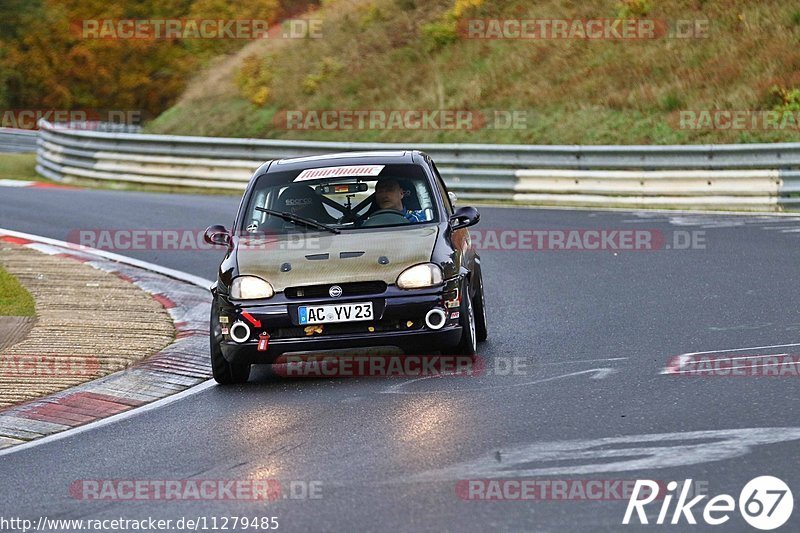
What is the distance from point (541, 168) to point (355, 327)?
14.5m

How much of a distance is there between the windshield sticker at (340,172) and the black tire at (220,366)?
1482 millimetres

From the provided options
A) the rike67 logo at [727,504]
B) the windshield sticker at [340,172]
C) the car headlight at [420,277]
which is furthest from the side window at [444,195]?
the rike67 logo at [727,504]

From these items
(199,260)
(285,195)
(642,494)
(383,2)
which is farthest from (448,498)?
(383,2)

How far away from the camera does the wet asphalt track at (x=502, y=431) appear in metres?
6.30

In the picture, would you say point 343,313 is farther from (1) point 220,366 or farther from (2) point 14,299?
(2) point 14,299

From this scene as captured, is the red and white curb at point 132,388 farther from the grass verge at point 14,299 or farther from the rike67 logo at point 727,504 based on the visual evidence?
the rike67 logo at point 727,504

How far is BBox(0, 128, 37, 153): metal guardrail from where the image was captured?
137ft

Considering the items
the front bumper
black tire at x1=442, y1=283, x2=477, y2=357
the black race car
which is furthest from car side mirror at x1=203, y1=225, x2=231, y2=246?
black tire at x1=442, y1=283, x2=477, y2=357

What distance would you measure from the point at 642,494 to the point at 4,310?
27.4 ft

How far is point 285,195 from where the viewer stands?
10680 millimetres

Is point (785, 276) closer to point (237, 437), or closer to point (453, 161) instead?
point (237, 437)

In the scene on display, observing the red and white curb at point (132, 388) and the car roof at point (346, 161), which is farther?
the car roof at point (346, 161)

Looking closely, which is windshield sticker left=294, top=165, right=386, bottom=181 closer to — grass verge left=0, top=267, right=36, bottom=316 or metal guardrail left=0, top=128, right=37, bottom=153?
grass verge left=0, top=267, right=36, bottom=316

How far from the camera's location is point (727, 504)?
592 centimetres
